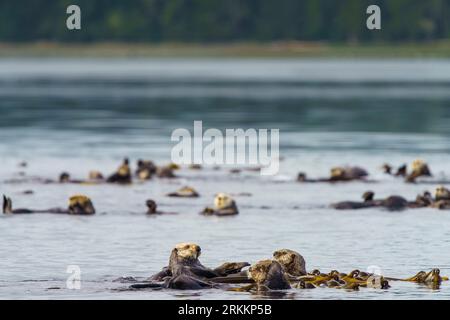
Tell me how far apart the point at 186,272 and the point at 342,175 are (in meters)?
15.7

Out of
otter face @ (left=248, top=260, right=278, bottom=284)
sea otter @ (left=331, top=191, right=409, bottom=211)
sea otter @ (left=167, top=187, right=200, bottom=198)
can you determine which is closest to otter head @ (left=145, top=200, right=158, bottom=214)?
sea otter @ (left=167, top=187, right=200, bottom=198)

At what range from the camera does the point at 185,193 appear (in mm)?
34906

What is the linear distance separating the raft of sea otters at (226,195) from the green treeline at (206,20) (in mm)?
139980

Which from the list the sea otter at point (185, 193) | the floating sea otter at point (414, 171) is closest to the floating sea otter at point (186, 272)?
the sea otter at point (185, 193)

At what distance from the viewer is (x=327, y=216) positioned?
31.2 meters

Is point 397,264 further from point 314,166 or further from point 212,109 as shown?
point 212,109

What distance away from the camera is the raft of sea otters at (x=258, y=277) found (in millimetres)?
22234

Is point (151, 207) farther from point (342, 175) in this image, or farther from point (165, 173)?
point (342, 175)

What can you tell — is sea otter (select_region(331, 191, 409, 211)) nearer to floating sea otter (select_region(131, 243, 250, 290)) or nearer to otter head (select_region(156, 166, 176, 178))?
otter head (select_region(156, 166, 176, 178))

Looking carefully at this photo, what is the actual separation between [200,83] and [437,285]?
93.0 metres

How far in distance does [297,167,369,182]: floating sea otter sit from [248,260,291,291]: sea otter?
15557mm

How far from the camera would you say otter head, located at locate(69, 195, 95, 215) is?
104 feet

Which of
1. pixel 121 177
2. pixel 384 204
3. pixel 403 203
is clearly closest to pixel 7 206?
pixel 121 177
